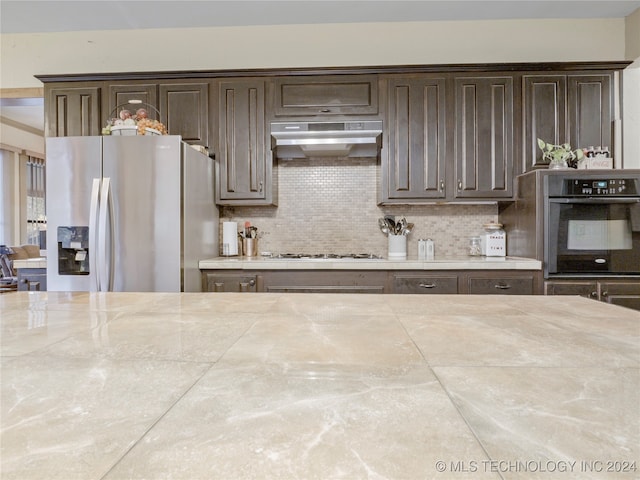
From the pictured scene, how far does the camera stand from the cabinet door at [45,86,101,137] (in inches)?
117

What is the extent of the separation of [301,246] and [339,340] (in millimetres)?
2602

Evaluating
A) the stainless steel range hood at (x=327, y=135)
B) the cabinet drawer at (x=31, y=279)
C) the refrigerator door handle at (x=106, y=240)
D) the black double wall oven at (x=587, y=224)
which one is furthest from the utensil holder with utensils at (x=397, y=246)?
the cabinet drawer at (x=31, y=279)

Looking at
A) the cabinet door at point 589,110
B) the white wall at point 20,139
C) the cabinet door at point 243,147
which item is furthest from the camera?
the white wall at point 20,139

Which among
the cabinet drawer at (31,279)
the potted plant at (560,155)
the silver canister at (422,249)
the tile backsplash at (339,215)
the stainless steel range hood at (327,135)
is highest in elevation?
the stainless steel range hood at (327,135)

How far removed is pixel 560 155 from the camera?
8.64 ft

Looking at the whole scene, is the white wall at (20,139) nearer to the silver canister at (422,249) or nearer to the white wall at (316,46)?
the white wall at (316,46)

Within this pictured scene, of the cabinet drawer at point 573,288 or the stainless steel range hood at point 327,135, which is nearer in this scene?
the cabinet drawer at point 573,288

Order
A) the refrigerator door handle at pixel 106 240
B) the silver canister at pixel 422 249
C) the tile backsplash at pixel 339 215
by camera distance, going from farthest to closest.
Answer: the tile backsplash at pixel 339 215, the silver canister at pixel 422 249, the refrigerator door handle at pixel 106 240

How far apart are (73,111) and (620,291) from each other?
13.7 feet

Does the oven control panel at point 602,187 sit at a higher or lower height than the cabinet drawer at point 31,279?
higher

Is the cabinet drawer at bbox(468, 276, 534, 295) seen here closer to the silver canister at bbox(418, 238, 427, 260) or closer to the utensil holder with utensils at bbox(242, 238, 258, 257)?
the silver canister at bbox(418, 238, 427, 260)

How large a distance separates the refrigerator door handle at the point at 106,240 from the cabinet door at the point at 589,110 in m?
Result: 3.25

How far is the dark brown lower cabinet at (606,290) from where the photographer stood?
2.46 metres

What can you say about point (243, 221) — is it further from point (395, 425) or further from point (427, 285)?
point (395, 425)
